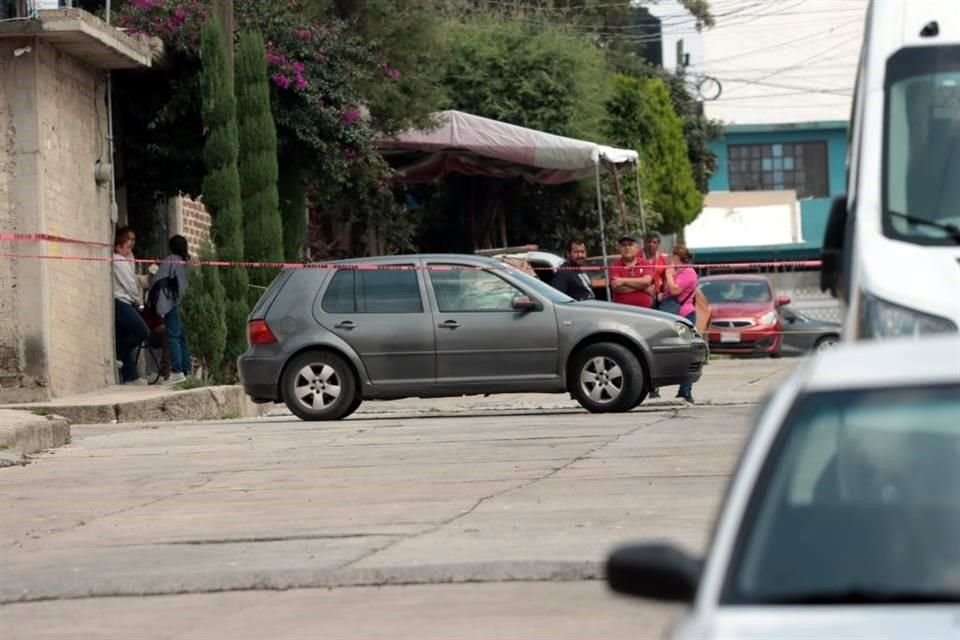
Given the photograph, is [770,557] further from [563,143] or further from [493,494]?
[563,143]

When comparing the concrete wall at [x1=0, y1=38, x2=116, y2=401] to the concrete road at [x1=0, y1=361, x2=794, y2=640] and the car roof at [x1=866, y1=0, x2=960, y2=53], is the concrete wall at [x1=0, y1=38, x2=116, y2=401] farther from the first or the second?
the car roof at [x1=866, y1=0, x2=960, y2=53]

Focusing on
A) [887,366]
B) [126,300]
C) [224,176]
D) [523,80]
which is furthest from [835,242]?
[523,80]

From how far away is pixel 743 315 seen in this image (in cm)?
3525

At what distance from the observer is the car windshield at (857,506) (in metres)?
3.92

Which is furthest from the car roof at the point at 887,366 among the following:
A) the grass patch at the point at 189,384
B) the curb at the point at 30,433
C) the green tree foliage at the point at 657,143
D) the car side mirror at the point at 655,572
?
the green tree foliage at the point at 657,143

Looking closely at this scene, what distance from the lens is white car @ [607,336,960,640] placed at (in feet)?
12.4

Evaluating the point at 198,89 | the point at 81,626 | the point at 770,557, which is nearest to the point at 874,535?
the point at 770,557

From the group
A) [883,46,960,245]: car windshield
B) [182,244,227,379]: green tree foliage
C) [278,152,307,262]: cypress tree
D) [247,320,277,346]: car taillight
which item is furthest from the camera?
[278,152,307,262]: cypress tree

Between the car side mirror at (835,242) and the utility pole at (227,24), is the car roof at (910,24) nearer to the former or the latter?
the car side mirror at (835,242)

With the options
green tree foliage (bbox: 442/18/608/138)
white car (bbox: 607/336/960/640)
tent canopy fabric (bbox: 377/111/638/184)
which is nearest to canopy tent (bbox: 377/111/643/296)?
tent canopy fabric (bbox: 377/111/638/184)

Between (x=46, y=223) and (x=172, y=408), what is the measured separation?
7.94ft

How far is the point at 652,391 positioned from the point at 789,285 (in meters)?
45.2

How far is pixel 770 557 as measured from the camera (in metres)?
3.97

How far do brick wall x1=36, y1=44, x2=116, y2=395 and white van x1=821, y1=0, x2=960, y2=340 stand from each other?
13160 millimetres
